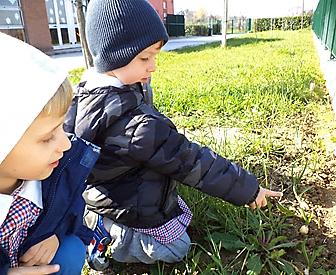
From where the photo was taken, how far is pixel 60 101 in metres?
1.01

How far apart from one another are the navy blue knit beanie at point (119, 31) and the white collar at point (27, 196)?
510 mm

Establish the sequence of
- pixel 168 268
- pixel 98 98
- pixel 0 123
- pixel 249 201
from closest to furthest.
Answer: pixel 0 123 → pixel 98 98 → pixel 249 201 → pixel 168 268

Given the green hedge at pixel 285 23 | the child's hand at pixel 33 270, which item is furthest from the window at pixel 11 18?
the child's hand at pixel 33 270

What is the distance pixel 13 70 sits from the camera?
0.92 meters

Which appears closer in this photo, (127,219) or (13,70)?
(13,70)

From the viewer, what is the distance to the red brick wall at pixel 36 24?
18.4m

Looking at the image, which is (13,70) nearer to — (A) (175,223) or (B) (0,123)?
(B) (0,123)

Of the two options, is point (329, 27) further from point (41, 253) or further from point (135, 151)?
point (41, 253)

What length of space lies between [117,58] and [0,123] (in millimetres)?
594

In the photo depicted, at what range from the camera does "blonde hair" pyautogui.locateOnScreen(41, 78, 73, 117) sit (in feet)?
3.21

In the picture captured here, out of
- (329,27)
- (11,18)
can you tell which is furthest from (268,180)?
(11,18)

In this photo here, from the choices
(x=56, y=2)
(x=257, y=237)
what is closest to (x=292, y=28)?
(x=56, y=2)

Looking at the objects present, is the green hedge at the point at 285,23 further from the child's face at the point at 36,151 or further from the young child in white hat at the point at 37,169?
the child's face at the point at 36,151

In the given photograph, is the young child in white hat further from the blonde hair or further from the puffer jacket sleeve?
the puffer jacket sleeve
